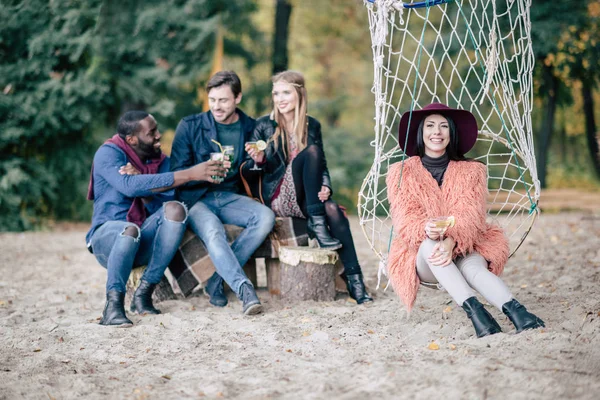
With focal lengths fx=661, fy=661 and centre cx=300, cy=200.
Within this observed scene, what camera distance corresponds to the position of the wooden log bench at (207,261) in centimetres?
418

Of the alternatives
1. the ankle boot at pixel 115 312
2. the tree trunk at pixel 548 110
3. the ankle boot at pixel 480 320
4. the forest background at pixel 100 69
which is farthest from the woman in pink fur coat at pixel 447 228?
the tree trunk at pixel 548 110

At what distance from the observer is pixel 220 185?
4297 millimetres

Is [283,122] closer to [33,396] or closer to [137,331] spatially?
[137,331]

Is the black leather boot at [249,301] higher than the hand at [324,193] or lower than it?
lower

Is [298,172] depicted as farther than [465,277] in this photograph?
Yes

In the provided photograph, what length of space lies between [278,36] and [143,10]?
2.70 m

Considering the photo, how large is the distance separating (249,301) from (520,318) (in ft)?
4.99

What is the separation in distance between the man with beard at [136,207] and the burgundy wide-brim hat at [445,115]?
3.76ft

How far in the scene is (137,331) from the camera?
3.43 metres

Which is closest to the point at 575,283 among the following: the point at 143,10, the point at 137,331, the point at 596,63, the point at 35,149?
the point at 137,331

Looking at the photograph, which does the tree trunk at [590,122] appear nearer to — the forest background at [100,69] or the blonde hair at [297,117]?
the forest background at [100,69]

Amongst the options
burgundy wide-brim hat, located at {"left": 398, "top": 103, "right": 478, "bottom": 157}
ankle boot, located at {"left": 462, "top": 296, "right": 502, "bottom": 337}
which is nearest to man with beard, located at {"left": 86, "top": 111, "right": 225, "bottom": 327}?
burgundy wide-brim hat, located at {"left": 398, "top": 103, "right": 478, "bottom": 157}

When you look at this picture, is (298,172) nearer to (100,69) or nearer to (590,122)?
(100,69)

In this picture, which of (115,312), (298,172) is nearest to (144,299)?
(115,312)
